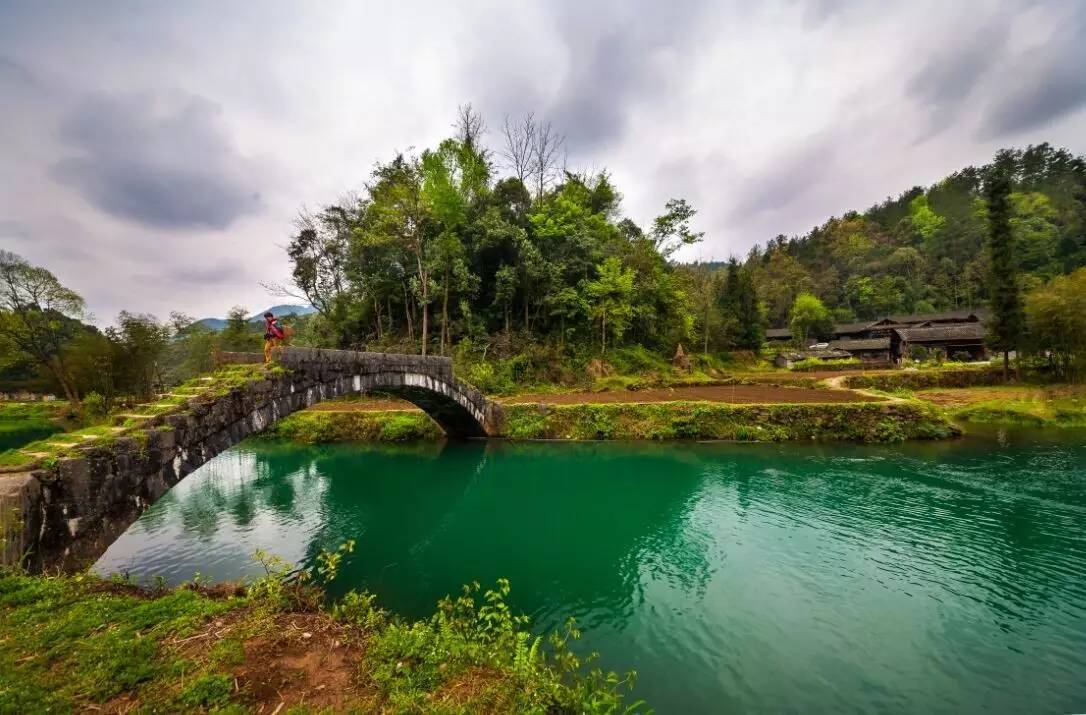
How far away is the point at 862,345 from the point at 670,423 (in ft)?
150

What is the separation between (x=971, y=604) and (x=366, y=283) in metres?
33.9

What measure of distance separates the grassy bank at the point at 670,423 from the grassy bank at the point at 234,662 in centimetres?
1627

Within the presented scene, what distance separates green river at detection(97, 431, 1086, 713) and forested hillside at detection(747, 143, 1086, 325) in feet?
169

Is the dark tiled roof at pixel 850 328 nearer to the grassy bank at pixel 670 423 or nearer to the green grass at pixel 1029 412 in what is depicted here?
the green grass at pixel 1029 412

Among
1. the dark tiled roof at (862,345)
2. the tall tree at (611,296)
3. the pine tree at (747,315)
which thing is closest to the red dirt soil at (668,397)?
the tall tree at (611,296)

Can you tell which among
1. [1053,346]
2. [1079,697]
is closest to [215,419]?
[1079,697]

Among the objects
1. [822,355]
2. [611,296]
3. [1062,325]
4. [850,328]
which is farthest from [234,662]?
[850,328]

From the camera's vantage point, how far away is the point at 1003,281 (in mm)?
29516

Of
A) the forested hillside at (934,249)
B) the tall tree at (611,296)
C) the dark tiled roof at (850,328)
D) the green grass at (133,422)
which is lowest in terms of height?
the green grass at (133,422)

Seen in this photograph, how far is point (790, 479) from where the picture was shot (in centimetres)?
1408

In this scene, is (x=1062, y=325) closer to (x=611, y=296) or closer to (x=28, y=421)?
(x=611, y=296)

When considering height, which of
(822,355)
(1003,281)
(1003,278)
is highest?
(1003,278)

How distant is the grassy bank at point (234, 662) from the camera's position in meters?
3.55

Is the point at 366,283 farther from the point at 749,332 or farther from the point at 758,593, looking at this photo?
the point at 749,332
